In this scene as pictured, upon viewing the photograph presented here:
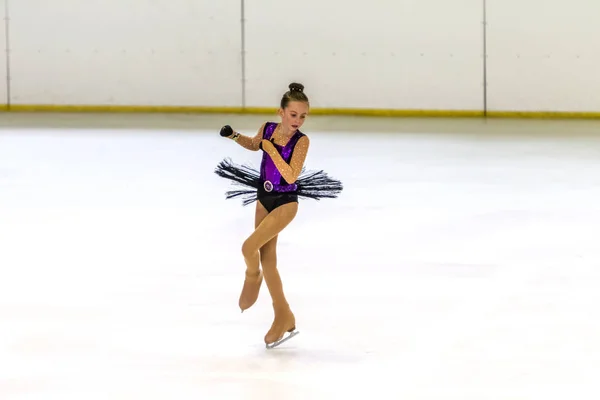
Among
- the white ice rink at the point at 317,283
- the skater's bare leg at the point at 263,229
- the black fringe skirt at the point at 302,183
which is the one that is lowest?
the white ice rink at the point at 317,283

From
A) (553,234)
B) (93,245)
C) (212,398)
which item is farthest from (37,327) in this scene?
(553,234)

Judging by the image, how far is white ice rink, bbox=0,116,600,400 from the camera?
10.6 feet

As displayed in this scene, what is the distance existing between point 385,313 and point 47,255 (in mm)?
1777

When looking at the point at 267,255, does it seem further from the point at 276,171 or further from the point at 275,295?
the point at 276,171

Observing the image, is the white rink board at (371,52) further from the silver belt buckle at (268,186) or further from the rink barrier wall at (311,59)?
the silver belt buckle at (268,186)

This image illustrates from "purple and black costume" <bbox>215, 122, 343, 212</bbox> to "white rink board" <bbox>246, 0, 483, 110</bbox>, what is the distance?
8.25m

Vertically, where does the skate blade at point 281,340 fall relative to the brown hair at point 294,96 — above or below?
below

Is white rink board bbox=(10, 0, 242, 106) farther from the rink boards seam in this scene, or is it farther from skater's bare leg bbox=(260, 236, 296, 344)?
skater's bare leg bbox=(260, 236, 296, 344)

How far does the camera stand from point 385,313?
3.99m

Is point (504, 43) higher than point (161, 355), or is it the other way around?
point (504, 43)

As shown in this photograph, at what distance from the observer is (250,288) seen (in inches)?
136

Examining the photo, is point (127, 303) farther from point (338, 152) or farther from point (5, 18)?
point (5, 18)

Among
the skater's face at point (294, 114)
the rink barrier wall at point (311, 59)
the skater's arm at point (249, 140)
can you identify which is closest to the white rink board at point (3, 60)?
the rink barrier wall at point (311, 59)

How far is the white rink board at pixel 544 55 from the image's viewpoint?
11.4 m
